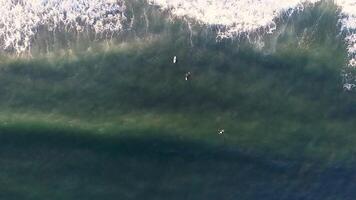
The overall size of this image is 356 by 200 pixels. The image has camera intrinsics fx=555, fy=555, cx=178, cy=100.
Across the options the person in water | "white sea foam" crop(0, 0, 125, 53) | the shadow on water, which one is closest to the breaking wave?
"white sea foam" crop(0, 0, 125, 53)

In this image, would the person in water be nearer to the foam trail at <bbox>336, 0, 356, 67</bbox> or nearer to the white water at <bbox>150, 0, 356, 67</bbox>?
the white water at <bbox>150, 0, 356, 67</bbox>

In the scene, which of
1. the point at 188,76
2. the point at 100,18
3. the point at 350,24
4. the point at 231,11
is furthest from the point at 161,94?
the point at 350,24

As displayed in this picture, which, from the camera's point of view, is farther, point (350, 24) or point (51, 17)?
point (350, 24)

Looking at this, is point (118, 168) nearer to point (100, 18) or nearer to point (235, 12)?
point (100, 18)

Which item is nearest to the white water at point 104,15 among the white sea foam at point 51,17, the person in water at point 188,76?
the white sea foam at point 51,17

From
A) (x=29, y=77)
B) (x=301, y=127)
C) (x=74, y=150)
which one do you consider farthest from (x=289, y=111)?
(x=29, y=77)

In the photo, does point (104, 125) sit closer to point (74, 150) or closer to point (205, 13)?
point (74, 150)

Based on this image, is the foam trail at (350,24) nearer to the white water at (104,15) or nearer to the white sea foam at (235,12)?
the white sea foam at (235,12)

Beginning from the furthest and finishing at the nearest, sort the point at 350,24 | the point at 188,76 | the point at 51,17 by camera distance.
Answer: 1. the point at 350,24
2. the point at 188,76
3. the point at 51,17
